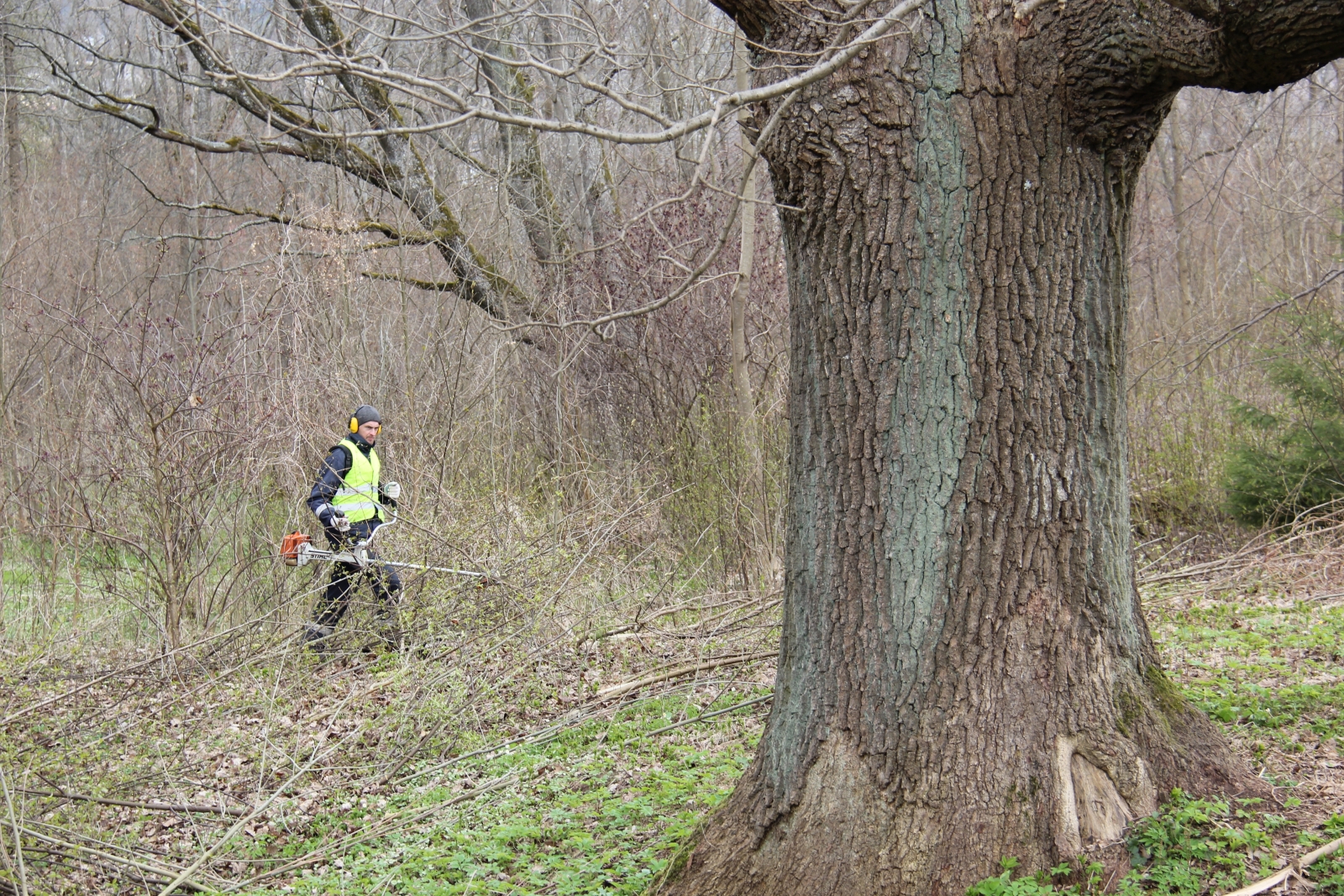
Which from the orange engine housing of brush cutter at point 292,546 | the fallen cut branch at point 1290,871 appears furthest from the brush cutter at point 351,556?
the fallen cut branch at point 1290,871

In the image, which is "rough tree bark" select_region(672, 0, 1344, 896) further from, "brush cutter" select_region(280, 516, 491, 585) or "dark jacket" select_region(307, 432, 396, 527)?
"dark jacket" select_region(307, 432, 396, 527)

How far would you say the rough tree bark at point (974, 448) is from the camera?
9.73 ft

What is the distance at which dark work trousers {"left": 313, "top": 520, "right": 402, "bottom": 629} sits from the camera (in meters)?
7.36

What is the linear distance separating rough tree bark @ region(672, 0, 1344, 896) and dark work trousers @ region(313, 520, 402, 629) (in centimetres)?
490

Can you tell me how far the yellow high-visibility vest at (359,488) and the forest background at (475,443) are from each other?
34 cm

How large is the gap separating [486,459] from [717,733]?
4995 millimetres

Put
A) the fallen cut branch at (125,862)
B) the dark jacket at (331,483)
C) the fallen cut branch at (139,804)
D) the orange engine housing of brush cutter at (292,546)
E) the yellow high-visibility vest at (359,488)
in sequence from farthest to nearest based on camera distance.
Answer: the yellow high-visibility vest at (359,488) → the dark jacket at (331,483) → the orange engine housing of brush cutter at (292,546) → the fallen cut branch at (139,804) → the fallen cut branch at (125,862)

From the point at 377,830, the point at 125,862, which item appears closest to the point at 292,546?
the point at 377,830

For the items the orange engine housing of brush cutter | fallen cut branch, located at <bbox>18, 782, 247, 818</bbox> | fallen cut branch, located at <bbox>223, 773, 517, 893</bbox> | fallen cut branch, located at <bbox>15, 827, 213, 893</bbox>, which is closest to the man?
the orange engine housing of brush cutter

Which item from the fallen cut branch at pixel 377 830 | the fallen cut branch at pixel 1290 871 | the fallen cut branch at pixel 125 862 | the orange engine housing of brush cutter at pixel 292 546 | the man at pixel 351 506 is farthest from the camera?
the orange engine housing of brush cutter at pixel 292 546

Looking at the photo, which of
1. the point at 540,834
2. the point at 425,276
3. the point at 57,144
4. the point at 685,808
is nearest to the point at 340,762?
the point at 540,834

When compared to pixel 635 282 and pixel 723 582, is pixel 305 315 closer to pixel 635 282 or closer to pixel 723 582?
pixel 635 282

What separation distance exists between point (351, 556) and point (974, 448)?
5.59m

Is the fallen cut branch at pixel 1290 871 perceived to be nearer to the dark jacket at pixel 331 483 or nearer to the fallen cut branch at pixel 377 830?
the fallen cut branch at pixel 377 830
